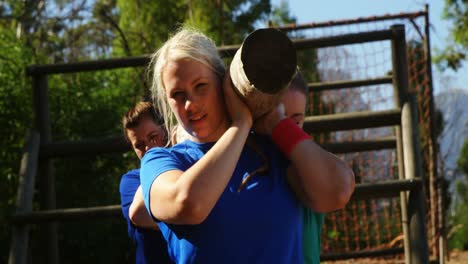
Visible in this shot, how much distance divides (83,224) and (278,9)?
1939 centimetres

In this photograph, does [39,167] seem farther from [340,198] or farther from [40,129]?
[340,198]

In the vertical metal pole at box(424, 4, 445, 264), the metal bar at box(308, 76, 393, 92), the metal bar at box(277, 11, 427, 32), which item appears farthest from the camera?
the vertical metal pole at box(424, 4, 445, 264)

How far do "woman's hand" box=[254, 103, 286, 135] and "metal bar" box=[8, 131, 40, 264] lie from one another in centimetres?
227

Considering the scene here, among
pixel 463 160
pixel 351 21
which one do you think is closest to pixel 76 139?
pixel 351 21

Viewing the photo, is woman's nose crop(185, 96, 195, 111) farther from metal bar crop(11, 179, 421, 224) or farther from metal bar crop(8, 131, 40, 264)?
metal bar crop(8, 131, 40, 264)

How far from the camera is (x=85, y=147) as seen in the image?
3.99 meters

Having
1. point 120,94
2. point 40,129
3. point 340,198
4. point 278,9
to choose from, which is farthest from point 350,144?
point 278,9

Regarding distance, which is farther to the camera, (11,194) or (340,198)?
(11,194)

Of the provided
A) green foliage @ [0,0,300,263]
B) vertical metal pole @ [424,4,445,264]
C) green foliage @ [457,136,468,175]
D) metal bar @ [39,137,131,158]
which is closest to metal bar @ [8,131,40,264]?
metal bar @ [39,137,131,158]

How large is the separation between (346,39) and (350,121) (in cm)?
43

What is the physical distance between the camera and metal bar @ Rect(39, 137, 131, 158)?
393 cm

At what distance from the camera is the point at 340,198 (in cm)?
181

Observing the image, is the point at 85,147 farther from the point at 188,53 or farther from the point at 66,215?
the point at 188,53

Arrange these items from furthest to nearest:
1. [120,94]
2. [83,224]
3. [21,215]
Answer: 1. [120,94]
2. [83,224]
3. [21,215]
